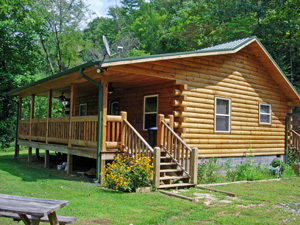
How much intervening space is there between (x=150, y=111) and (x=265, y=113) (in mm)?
5510

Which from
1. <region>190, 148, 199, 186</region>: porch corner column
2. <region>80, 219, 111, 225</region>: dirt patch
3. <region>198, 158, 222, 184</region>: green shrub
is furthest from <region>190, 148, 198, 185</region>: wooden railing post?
<region>80, 219, 111, 225</region>: dirt patch

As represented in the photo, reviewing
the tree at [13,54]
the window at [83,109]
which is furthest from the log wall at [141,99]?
the tree at [13,54]

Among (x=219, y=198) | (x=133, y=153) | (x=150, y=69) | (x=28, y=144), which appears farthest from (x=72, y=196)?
(x=28, y=144)

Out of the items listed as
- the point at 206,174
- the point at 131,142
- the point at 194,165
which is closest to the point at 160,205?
the point at 194,165

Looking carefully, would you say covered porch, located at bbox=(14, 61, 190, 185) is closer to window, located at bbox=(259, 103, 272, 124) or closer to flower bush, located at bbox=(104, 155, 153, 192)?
flower bush, located at bbox=(104, 155, 153, 192)

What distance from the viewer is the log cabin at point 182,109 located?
9469 millimetres

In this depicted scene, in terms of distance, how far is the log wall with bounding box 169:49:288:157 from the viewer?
11117mm

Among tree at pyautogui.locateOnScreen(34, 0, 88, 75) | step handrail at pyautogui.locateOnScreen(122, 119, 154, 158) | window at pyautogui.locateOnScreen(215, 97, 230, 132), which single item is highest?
tree at pyautogui.locateOnScreen(34, 0, 88, 75)

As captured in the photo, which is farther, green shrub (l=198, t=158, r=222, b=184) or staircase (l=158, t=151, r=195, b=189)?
green shrub (l=198, t=158, r=222, b=184)

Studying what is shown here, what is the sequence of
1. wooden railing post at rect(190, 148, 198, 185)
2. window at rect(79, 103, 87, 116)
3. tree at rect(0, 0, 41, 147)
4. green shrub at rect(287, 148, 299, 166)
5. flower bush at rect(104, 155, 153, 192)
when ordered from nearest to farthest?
flower bush at rect(104, 155, 153, 192) < wooden railing post at rect(190, 148, 198, 185) < green shrub at rect(287, 148, 299, 166) < window at rect(79, 103, 87, 116) < tree at rect(0, 0, 41, 147)

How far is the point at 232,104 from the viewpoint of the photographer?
12.6 m

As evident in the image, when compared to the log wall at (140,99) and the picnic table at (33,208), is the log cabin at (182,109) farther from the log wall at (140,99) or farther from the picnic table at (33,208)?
the picnic table at (33,208)

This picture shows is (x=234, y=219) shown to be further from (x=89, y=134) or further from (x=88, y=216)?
(x=89, y=134)

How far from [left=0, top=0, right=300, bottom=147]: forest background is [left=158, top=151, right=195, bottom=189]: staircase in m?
17.1
